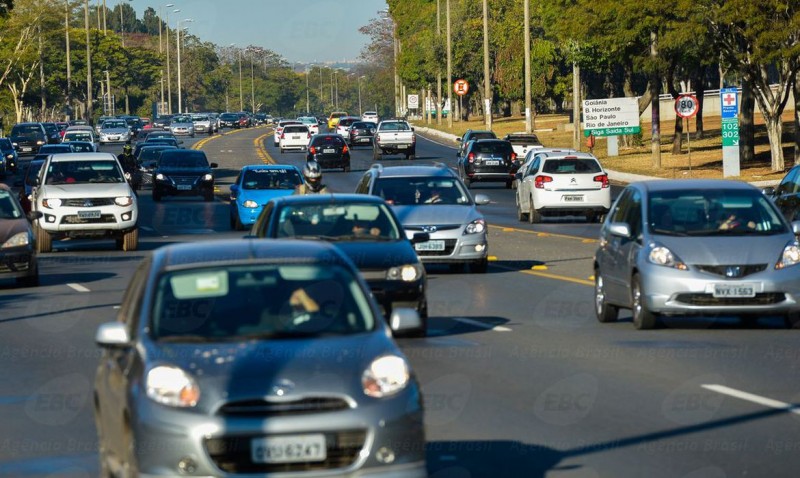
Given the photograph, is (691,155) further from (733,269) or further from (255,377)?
(255,377)

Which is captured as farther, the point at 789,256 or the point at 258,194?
the point at 258,194

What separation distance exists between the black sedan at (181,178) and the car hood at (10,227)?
23.7 meters

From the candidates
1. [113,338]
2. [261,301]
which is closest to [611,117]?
[261,301]

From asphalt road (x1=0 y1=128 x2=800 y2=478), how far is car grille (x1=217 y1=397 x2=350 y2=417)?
2024 mm

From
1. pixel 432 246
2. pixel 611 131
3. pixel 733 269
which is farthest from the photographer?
pixel 611 131

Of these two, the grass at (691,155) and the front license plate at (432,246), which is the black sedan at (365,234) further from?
the grass at (691,155)

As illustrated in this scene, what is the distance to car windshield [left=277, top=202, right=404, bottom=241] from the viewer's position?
53.5 feet

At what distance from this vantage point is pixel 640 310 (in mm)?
15953

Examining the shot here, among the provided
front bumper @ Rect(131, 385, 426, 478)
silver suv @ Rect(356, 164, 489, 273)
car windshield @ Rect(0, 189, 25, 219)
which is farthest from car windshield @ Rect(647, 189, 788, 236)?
car windshield @ Rect(0, 189, 25, 219)

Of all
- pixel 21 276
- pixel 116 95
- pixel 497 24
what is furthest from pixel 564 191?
pixel 116 95

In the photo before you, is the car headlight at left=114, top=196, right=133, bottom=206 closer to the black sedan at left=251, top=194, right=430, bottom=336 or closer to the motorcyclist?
the motorcyclist

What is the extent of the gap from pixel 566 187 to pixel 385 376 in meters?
28.4

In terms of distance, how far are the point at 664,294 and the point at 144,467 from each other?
30.8ft

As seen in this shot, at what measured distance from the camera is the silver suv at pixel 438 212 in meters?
22.5
